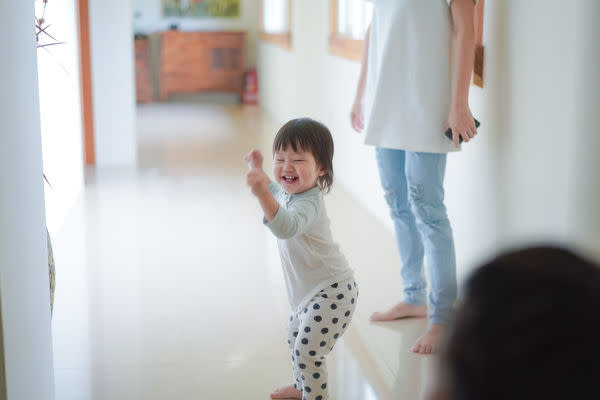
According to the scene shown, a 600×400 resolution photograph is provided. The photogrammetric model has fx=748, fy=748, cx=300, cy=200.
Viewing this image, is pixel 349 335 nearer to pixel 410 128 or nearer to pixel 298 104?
pixel 410 128

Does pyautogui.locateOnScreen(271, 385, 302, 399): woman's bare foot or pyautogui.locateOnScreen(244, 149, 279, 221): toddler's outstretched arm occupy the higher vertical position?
pyautogui.locateOnScreen(244, 149, 279, 221): toddler's outstretched arm

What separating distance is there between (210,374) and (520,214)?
1.07 m

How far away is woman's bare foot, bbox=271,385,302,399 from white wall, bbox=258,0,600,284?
0.63 meters

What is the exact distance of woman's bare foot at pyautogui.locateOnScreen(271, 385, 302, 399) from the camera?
207 centimetres

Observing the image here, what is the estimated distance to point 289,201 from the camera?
71.9 inches

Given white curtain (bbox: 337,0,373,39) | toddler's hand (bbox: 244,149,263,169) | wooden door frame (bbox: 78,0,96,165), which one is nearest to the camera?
toddler's hand (bbox: 244,149,263,169)

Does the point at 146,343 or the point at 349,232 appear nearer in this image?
the point at 146,343

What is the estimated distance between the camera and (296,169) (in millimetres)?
1809

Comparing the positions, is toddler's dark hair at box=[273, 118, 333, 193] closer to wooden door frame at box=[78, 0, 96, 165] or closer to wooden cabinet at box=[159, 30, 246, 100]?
wooden door frame at box=[78, 0, 96, 165]

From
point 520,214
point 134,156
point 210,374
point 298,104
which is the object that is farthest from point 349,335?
point 298,104

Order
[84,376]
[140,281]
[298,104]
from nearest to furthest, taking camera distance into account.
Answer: [84,376] → [140,281] → [298,104]

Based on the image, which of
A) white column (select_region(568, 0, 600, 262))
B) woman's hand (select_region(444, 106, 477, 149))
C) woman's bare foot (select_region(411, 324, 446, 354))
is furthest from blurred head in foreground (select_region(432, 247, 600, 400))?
woman's bare foot (select_region(411, 324, 446, 354))

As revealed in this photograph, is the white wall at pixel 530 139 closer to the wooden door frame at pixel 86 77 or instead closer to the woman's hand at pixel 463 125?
the woman's hand at pixel 463 125

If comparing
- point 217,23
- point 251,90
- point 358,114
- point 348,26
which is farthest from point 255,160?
point 217,23
